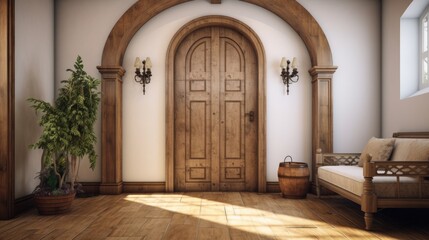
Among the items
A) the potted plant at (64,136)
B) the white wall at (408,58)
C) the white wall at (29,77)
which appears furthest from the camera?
the white wall at (408,58)

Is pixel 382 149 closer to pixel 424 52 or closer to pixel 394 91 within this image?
pixel 394 91

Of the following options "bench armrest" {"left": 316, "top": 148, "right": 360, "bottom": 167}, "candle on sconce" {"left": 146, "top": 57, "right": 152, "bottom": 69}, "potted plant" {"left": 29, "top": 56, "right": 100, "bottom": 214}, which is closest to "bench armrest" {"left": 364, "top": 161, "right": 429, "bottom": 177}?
"bench armrest" {"left": 316, "top": 148, "right": 360, "bottom": 167}

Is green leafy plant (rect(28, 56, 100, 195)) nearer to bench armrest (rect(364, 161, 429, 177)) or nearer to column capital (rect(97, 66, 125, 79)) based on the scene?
column capital (rect(97, 66, 125, 79))

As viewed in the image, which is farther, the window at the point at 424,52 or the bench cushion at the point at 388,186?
the window at the point at 424,52

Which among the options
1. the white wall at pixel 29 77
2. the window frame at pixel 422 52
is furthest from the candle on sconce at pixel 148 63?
the window frame at pixel 422 52

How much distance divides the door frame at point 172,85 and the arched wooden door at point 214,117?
144 mm

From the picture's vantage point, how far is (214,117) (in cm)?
573

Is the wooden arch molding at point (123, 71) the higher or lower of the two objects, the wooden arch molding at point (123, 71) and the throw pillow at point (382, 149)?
the higher

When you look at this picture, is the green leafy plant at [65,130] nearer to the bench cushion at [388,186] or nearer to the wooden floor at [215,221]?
the wooden floor at [215,221]

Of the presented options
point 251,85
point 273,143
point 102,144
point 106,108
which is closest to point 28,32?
point 106,108

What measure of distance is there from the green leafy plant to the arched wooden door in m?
1.55

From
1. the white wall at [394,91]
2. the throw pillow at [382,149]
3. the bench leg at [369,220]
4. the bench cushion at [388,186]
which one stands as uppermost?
the white wall at [394,91]

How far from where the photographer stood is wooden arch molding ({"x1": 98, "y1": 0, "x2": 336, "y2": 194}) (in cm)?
536

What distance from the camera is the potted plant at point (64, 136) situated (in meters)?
4.15
